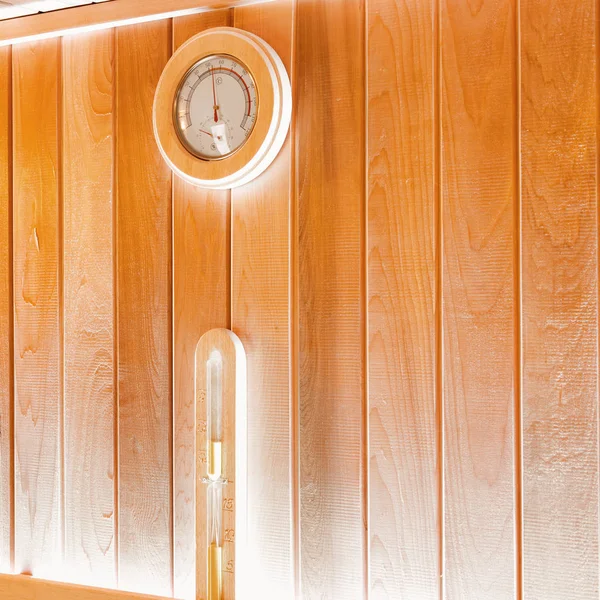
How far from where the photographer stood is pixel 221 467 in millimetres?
1653

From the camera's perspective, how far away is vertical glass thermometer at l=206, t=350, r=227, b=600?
1635 mm

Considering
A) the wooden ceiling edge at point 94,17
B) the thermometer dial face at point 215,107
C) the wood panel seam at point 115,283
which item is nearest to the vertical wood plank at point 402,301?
the thermometer dial face at point 215,107

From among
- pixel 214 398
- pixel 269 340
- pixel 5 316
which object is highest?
pixel 5 316

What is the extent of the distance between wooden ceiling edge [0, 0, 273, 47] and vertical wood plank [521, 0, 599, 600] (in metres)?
0.74

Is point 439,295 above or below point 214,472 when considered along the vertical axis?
above

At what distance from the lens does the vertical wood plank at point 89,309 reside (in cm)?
186

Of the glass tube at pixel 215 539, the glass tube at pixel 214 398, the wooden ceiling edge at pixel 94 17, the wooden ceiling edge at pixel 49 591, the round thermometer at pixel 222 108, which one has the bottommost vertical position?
the wooden ceiling edge at pixel 49 591

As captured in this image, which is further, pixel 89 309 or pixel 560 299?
pixel 89 309

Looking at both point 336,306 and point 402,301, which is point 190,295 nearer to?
point 336,306

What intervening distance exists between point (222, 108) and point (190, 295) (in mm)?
487

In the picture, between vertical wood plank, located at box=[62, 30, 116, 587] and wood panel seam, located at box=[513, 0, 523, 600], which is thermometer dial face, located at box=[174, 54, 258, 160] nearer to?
vertical wood plank, located at box=[62, 30, 116, 587]

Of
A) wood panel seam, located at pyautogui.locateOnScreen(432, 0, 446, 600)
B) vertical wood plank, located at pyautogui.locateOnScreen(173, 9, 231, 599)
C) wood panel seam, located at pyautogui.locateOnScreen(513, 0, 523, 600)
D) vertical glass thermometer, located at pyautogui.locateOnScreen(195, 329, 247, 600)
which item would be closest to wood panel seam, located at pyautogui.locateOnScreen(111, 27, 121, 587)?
vertical wood plank, located at pyautogui.locateOnScreen(173, 9, 231, 599)

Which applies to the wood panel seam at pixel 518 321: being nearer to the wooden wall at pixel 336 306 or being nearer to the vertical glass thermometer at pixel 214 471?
the wooden wall at pixel 336 306

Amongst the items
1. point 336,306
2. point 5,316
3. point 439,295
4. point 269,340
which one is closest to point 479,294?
point 439,295
